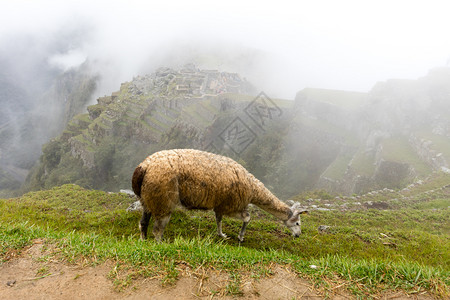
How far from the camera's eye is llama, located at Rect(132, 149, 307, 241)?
492 cm

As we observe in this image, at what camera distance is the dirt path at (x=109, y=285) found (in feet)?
8.21

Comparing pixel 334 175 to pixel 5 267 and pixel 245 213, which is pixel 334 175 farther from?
pixel 5 267

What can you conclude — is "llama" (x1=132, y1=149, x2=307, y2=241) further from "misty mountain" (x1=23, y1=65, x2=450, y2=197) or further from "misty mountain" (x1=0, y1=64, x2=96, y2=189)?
"misty mountain" (x1=0, y1=64, x2=96, y2=189)

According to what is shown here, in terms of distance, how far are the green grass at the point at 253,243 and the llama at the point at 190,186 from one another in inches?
31.1

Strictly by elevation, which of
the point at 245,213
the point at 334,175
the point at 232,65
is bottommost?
the point at 334,175

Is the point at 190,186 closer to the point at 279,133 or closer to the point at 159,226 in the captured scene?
the point at 159,226

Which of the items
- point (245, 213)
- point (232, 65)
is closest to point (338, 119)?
point (245, 213)

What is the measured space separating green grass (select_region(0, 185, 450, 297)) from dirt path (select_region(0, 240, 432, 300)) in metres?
0.11

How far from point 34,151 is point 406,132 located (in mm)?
149007

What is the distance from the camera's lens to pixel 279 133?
42.9 m

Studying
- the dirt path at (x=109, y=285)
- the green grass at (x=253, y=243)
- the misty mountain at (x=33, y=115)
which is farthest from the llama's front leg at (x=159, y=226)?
the misty mountain at (x=33, y=115)

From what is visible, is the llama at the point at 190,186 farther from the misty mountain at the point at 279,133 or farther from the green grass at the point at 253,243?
the misty mountain at the point at 279,133

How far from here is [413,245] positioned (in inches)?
258

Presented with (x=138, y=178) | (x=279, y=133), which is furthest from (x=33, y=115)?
(x=138, y=178)
